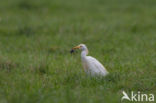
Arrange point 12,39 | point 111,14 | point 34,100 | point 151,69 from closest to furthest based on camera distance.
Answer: point 34,100
point 151,69
point 12,39
point 111,14

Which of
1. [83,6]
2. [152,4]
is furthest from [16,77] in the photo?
[152,4]

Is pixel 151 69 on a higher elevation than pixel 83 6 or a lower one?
lower

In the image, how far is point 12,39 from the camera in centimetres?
1095

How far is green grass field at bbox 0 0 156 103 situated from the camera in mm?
6344

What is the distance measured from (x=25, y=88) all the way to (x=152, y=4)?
1130 cm

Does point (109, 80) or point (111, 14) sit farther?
point (111, 14)

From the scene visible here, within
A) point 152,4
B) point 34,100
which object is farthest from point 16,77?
point 152,4

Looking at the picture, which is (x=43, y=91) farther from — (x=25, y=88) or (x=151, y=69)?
(x=151, y=69)

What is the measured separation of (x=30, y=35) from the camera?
448 inches

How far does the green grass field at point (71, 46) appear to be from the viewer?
6.34 m

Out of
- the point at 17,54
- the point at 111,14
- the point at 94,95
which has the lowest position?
the point at 94,95

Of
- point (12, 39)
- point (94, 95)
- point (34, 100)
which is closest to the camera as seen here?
point (34, 100)

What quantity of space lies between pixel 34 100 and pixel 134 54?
424 cm

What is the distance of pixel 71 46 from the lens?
10336 mm
